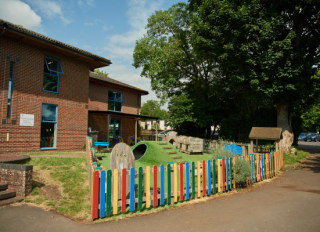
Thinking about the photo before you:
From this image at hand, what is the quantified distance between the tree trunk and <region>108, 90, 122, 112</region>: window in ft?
47.0

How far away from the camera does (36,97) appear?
12.3m

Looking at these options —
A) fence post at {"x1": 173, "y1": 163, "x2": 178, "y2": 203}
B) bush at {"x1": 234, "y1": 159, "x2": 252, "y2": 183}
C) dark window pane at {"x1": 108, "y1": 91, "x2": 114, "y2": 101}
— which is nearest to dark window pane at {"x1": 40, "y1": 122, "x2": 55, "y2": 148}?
dark window pane at {"x1": 108, "y1": 91, "x2": 114, "y2": 101}

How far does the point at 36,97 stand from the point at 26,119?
1.41m

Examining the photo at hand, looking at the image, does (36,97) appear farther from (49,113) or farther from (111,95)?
(111,95)

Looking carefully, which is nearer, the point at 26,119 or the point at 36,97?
the point at 26,119

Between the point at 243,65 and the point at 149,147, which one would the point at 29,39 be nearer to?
the point at 149,147

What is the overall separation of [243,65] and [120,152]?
1242 centimetres

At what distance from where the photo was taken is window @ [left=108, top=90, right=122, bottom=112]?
67.3 feet

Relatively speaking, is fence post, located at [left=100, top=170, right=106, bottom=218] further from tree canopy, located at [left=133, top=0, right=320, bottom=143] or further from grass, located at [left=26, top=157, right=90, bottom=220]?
tree canopy, located at [left=133, top=0, right=320, bottom=143]

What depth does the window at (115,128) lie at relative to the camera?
20.4 m

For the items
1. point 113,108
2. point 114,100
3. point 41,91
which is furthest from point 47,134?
point 114,100

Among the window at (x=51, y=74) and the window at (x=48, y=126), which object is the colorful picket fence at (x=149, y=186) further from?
the window at (x=51, y=74)

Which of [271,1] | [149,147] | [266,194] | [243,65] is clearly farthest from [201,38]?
[266,194]

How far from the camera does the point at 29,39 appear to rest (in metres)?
11.5
